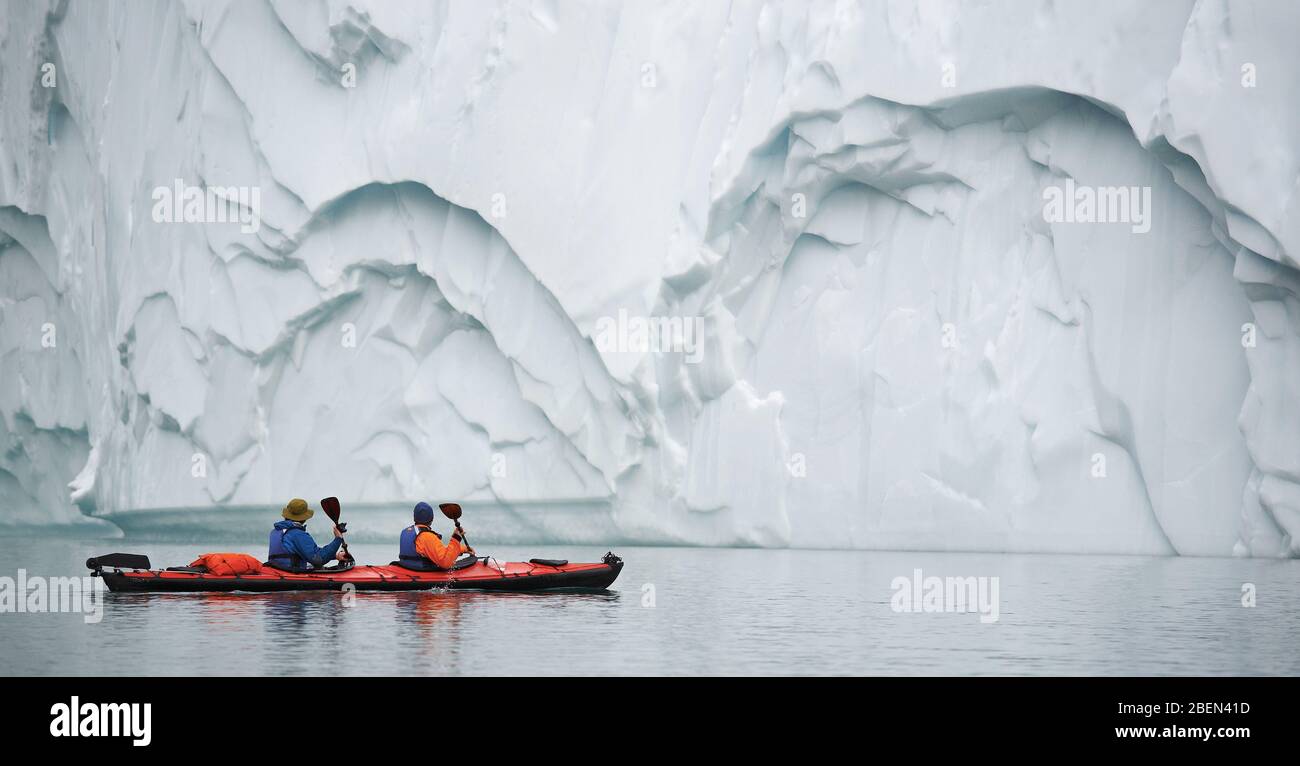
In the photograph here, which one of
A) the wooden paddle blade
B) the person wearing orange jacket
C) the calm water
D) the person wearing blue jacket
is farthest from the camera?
the person wearing orange jacket

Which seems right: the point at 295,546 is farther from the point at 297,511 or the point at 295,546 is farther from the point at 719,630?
the point at 719,630

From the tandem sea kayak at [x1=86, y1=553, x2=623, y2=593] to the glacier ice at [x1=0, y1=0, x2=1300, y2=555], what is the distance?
20.3ft

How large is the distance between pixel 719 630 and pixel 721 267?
33.2ft

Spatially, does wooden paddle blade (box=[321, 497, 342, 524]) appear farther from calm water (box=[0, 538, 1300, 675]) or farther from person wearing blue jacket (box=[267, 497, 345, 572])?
calm water (box=[0, 538, 1300, 675])

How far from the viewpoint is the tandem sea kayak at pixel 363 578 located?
12.9 metres

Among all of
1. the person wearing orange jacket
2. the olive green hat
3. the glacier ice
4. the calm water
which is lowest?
the calm water

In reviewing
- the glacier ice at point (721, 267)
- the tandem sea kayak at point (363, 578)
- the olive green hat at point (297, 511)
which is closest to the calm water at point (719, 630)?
the tandem sea kayak at point (363, 578)

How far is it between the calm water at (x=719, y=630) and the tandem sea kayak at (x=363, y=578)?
0.50 feet

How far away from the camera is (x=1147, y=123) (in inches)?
619

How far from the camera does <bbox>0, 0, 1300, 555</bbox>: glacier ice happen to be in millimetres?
16062

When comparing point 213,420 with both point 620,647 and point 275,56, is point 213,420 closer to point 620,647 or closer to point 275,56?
point 275,56

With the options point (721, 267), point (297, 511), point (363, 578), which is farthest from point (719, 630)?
point (721, 267)

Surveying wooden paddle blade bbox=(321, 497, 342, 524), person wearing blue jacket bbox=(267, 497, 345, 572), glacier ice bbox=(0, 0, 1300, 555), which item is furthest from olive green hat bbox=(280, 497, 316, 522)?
glacier ice bbox=(0, 0, 1300, 555)
